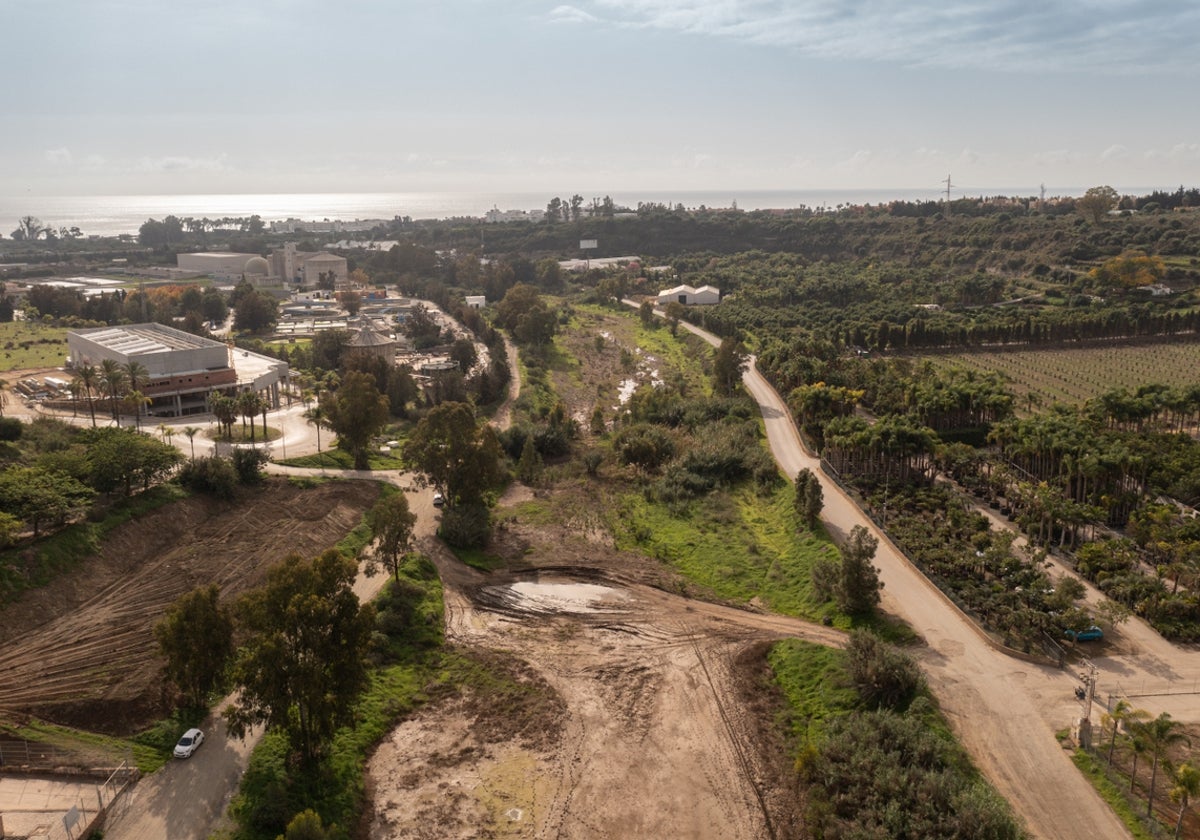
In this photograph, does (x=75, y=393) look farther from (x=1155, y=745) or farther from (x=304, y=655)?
(x=1155, y=745)

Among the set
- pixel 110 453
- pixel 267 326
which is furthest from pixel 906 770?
pixel 267 326

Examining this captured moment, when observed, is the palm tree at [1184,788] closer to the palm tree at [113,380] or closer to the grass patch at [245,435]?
the grass patch at [245,435]

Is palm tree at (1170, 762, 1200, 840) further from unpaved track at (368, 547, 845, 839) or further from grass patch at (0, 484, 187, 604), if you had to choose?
grass patch at (0, 484, 187, 604)

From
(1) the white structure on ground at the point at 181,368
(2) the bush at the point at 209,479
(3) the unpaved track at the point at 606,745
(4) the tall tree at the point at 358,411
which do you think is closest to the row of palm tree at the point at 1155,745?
(3) the unpaved track at the point at 606,745

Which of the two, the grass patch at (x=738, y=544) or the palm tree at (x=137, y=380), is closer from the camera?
the grass patch at (x=738, y=544)

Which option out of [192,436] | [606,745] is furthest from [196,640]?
[192,436]

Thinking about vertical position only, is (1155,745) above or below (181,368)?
below

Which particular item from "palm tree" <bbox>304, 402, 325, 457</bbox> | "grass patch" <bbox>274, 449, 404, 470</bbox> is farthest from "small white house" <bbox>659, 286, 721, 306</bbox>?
"grass patch" <bbox>274, 449, 404, 470</bbox>
